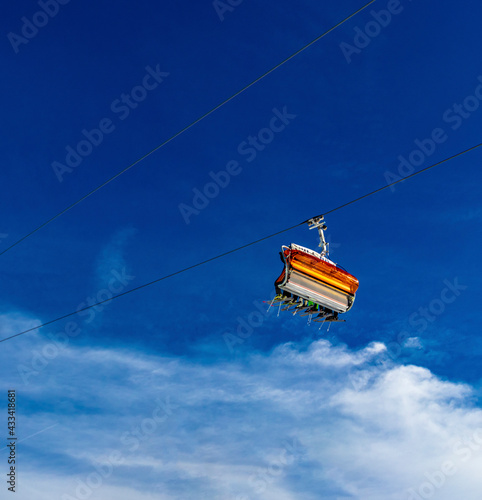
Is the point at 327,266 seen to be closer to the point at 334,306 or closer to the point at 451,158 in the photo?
the point at 334,306

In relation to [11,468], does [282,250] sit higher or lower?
higher

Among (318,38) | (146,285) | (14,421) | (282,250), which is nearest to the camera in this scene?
(318,38)

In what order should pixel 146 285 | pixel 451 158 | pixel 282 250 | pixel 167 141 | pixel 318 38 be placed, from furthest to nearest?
1. pixel 282 250
2. pixel 146 285
3. pixel 167 141
4. pixel 318 38
5. pixel 451 158

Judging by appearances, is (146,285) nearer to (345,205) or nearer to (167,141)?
(167,141)

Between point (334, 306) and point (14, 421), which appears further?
point (14, 421)

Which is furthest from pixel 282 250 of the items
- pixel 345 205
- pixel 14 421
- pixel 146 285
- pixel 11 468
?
pixel 11 468

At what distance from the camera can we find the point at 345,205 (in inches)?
675

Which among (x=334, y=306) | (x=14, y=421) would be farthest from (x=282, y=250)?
(x=14, y=421)

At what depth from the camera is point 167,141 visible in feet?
64.5

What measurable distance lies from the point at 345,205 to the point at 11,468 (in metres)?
41.1

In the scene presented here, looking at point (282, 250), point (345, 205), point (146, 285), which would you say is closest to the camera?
point (345, 205)

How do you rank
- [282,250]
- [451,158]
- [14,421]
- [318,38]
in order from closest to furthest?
[451,158] → [318,38] → [282,250] → [14,421]

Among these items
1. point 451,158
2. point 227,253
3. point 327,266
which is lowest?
point 451,158

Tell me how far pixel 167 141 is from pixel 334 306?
39.3 feet
